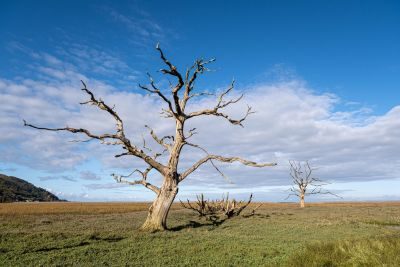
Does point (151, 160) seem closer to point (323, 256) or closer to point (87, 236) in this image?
point (87, 236)

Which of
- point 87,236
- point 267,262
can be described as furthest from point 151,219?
point 267,262

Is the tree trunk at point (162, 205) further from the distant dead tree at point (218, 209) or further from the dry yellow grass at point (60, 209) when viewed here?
the dry yellow grass at point (60, 209)

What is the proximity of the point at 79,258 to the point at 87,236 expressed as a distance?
19.2 feet

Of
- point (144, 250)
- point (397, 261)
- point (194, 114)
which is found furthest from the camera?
point (194, 114)

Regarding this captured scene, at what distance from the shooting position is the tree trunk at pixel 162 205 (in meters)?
23.2

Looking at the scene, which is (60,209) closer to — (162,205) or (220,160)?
(162,205)

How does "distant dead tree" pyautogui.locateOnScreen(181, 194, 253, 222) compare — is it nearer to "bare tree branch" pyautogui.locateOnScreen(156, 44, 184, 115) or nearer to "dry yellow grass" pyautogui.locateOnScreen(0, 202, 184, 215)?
"bare tree branch" pyautogui.locateOnScreen(156, 44, 184, 115)

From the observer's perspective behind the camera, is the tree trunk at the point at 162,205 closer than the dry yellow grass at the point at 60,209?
Yes

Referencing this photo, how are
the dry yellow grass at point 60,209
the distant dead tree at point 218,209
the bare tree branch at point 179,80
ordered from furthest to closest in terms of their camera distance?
the dry yellow grass at point 60,209, the distant dead tree at point 218,209, the bare tree branch at point 179,80

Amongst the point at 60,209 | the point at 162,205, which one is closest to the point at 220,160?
the point at 162,205

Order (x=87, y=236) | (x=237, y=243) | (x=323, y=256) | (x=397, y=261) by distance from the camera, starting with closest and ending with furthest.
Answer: (x=397, y=261), (x=323, y=256), (x=237, y=243), (x=87, y=236)

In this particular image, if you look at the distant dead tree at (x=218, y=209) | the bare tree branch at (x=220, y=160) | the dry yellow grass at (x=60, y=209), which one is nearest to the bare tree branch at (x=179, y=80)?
the bare tree branch at (x=220, y=160)

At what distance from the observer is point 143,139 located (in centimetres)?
2655

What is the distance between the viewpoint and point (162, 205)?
23.4 metres
